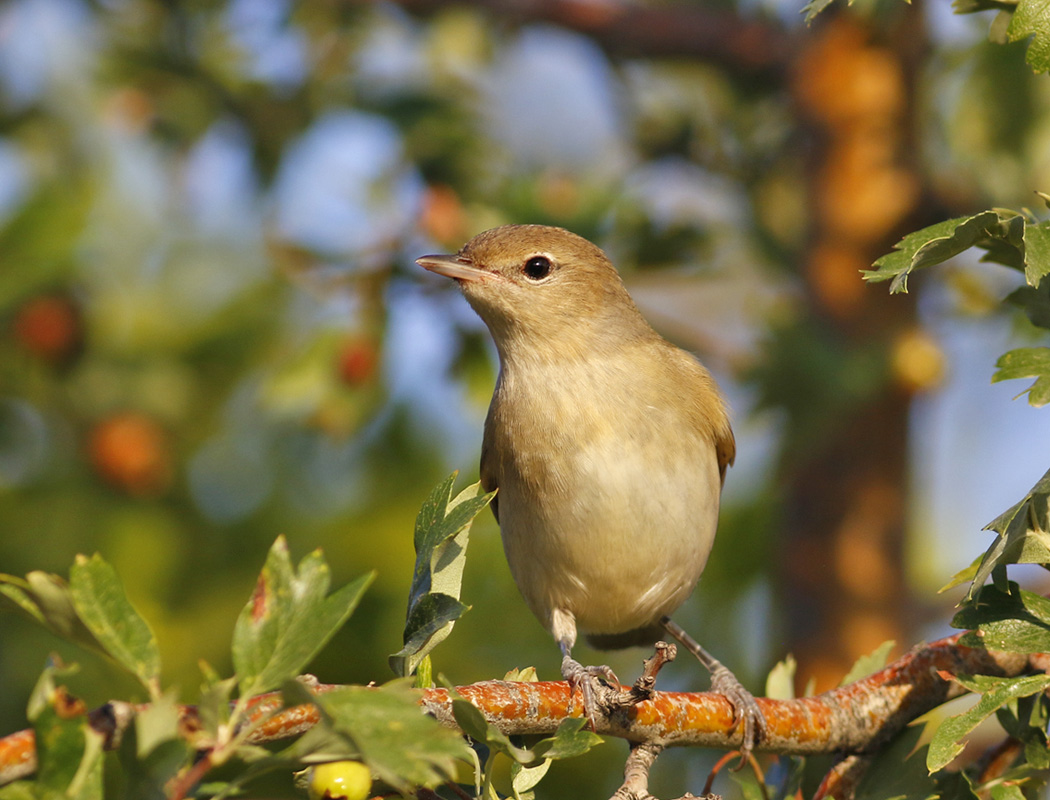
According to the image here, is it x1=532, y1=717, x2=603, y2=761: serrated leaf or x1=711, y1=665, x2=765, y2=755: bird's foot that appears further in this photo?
x1=711, y1=665, x2=765, y2=755: bird's foot

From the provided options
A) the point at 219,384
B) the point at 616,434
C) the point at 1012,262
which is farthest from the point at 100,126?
the point at 1012,262

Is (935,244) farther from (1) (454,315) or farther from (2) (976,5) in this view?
(1) (454,315)

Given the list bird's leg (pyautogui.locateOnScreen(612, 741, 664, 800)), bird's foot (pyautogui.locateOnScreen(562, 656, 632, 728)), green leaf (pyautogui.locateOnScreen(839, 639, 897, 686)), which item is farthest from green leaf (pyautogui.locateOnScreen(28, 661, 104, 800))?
green leaf (pyautogui.locateOnScreen(839, 639, 897, 686))

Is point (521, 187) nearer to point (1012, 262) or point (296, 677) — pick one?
point (1012, 262)

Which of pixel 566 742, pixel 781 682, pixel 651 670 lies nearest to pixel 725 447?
pixel 781 682

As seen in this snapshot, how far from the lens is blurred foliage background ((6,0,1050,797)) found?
493 centimetres

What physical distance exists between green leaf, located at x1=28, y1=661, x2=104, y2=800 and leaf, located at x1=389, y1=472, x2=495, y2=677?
0.69 meters

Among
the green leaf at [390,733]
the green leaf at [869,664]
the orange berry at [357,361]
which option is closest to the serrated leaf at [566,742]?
the green leaf at [390,733]

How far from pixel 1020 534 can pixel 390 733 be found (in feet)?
4.01

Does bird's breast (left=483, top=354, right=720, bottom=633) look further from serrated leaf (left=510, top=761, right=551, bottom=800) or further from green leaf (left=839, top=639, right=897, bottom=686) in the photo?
serrated leaf (left=510, top=761, right=551, bottom=800)

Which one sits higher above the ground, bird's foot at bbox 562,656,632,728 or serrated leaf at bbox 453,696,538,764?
serrated leaf at bbox 453,696,538,764

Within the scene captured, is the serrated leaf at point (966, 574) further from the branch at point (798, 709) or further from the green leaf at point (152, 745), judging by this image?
the green leaf at point (152, 745)

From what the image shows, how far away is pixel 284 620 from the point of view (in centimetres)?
166

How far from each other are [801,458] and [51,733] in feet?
13.7
